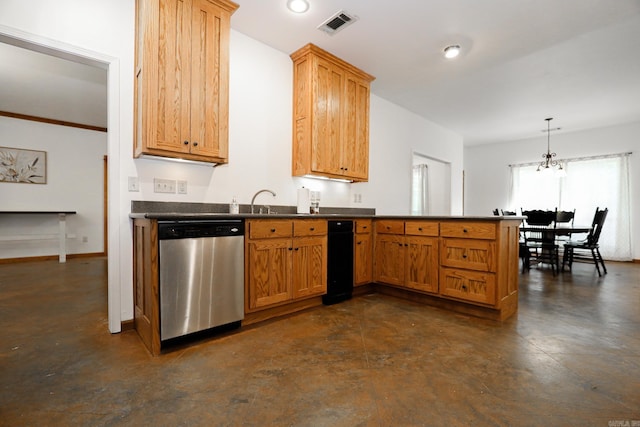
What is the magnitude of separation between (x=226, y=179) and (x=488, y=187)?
725 centimetres

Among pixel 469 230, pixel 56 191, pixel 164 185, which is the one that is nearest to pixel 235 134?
pixel 164 185

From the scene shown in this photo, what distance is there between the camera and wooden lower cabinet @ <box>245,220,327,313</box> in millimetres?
2387

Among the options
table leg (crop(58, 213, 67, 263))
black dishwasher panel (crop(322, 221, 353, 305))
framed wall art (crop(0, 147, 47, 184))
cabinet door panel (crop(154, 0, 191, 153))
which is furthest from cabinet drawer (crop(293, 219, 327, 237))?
framed wall art (crop(0, 147, 47, 184))

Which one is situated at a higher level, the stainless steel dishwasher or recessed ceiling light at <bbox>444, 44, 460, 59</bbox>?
recessed ceiling light at <bbox>444, 44, 460, 59</bbox>

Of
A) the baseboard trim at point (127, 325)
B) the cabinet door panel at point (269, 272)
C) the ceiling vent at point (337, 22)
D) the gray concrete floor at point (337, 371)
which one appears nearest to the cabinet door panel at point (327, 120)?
the ceiling vent at point (337, 22)

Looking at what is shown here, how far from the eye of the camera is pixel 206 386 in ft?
5.18

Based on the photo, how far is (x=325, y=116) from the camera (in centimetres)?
330

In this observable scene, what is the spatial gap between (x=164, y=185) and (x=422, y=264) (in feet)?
8.42

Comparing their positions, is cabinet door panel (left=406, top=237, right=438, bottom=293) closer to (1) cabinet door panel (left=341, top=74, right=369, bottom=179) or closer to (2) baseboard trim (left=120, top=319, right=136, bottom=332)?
(1) cabinet door panel (left=341, top=74, right=369, bottom=179)

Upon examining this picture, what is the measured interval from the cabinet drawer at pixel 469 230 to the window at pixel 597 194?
3.86 meters

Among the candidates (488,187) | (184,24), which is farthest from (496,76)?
(488,187)

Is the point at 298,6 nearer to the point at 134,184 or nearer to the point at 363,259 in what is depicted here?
the point at 134,184

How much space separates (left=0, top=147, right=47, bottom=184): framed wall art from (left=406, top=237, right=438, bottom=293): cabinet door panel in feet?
21.1

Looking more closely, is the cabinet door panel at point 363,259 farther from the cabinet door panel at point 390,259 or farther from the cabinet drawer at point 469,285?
the cabinet drawer at point 469,285
